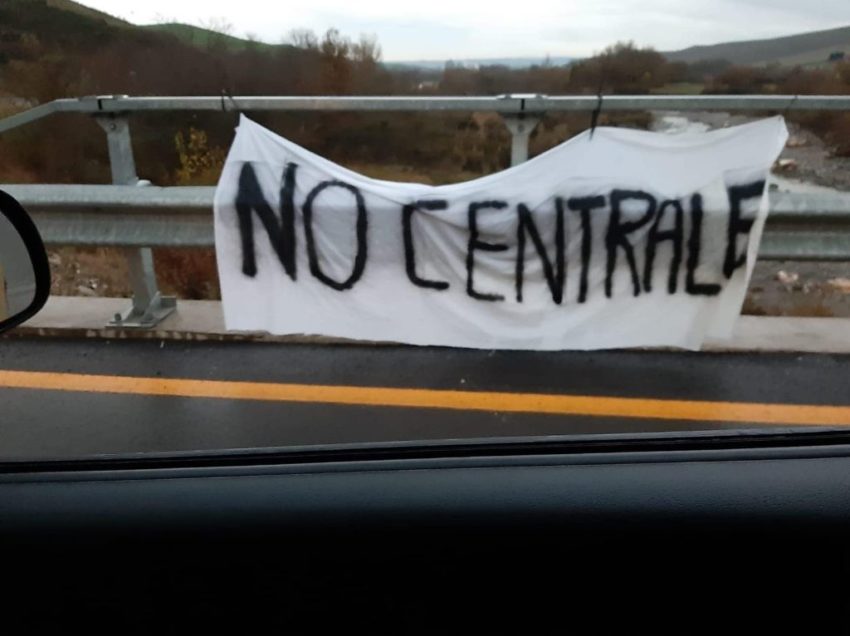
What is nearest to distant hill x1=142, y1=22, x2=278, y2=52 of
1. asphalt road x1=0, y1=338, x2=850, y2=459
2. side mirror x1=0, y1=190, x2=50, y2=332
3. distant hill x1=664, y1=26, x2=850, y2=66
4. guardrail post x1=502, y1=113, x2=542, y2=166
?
guardrail post x1=502, y1=113, x2=542, y2=166

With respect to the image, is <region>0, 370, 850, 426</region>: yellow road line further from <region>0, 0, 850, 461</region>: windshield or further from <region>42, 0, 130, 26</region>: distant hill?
<region>42, 0, 130, 26</region>: distant hill

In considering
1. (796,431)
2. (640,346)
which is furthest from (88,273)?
(796,431)

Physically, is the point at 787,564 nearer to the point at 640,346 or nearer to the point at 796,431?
the point at 796,431

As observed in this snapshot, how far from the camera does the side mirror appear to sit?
1.57 m

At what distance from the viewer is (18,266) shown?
5.29ft

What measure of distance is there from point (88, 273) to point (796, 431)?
17.5 feet

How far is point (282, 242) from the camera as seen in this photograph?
431cm

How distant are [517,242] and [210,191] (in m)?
1.53

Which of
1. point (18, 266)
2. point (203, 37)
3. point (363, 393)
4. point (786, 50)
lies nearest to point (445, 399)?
point (363, 393)

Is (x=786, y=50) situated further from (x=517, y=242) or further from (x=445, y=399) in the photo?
(x=445, y=399)

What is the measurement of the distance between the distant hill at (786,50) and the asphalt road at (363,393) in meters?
1.36

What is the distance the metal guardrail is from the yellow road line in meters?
0.64

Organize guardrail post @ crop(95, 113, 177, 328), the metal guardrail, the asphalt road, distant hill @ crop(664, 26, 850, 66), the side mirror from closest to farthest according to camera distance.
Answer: the side mirror, distant hill @ crop(664, 26, 850, 66), the asphalt road, the metal guardrail, guardrail post @ crop(95, 113, 177, 328)

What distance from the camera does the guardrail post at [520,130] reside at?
4188 mm
